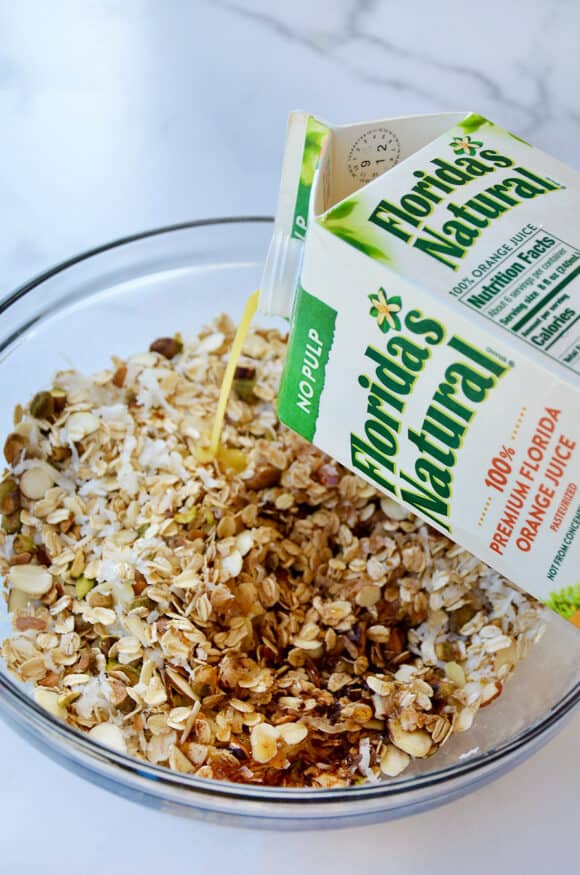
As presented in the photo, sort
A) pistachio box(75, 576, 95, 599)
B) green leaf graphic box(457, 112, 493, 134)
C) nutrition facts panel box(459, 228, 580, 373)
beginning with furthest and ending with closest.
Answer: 1. pistachio box(75, 576, 95, 599)
2. green leaf graphic box(457, 112, 493, 134)
3. nutrition facts panel box(459, 228, 580, 373)

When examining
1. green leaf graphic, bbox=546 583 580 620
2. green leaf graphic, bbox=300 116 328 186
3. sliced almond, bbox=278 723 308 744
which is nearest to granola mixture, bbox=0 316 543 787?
sliced almond, bbox=278 723 308 744

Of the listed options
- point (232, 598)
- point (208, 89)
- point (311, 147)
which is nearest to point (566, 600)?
point (232, 598)

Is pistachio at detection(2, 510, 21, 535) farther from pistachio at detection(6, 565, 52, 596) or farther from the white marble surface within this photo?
the white marble surface

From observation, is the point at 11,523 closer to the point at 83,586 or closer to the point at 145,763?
the point at 83,586

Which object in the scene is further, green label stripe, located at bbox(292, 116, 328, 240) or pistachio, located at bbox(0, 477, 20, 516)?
pistachio, located at bbox(0, 477, 20, 516)

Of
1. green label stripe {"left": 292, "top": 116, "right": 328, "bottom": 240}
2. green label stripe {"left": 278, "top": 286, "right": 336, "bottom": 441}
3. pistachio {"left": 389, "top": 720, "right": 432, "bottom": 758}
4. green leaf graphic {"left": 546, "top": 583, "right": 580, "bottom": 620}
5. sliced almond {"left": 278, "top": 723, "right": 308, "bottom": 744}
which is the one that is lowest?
sliced almond {"left": 278, "top": 723, "right": 308, "bottom": 744}

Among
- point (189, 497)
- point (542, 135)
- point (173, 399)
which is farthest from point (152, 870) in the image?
point (542, 135)

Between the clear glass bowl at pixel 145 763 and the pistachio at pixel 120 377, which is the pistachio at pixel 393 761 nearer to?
the clear glass bowl at pixel 145 763

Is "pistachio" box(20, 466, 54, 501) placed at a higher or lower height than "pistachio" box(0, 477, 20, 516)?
higher
